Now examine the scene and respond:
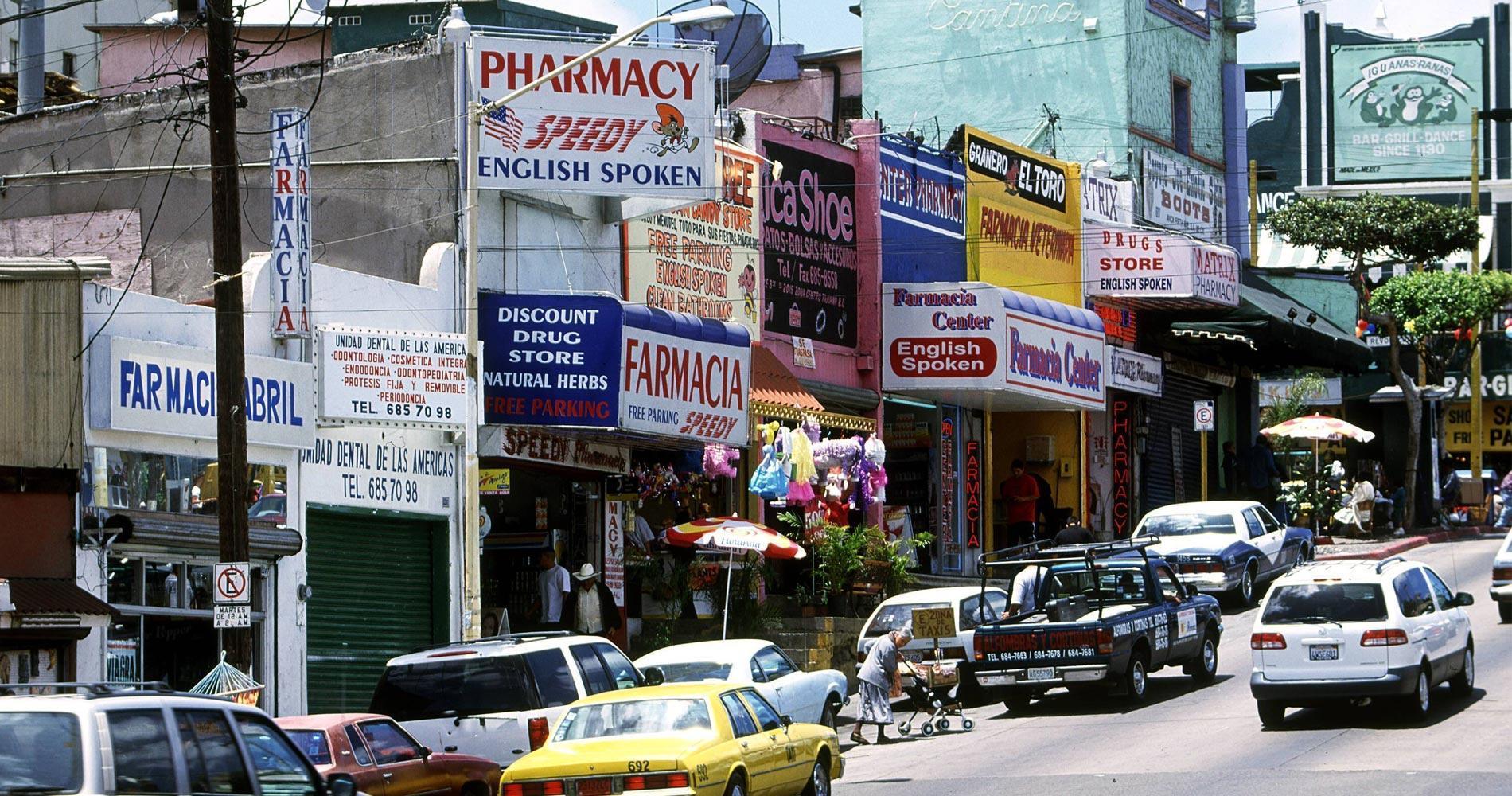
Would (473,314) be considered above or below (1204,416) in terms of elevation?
above

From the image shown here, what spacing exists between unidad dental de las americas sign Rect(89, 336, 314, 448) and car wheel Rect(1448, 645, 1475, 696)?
12674 mm

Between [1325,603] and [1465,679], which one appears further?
[1465,679]

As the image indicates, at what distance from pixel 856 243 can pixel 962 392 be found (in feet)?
11.0

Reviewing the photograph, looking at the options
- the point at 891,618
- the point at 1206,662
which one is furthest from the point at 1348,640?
the point at 891,618

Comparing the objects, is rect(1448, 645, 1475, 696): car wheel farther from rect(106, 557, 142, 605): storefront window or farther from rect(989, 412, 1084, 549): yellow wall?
rect(989, 412, 1084, 549): yellow wall

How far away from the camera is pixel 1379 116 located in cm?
7106

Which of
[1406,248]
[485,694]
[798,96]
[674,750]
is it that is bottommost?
[674,750]

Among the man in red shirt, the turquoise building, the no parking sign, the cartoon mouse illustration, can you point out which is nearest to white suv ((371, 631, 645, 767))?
the cartoon mouse illustration

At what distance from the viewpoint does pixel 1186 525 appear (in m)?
34.8

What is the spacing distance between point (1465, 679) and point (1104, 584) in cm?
424

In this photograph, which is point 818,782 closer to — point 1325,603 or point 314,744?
point 314,744

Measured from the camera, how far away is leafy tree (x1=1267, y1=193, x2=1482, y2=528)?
49.7 meters

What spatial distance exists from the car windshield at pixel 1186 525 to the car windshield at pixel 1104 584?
8245 mm

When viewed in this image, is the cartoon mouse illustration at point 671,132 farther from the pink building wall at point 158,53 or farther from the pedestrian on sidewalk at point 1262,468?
the pedestrian on sidewalk at point 1262,468
